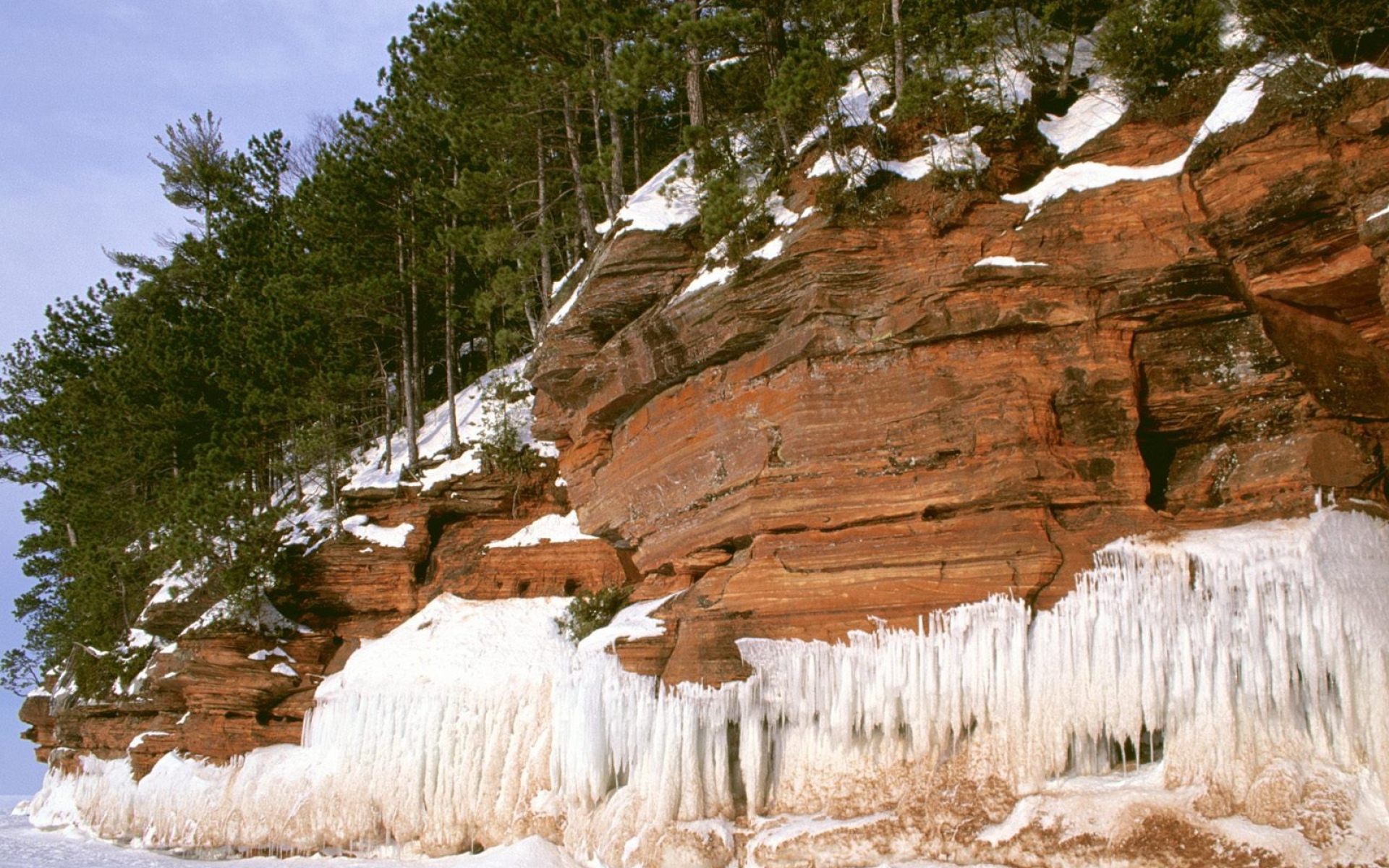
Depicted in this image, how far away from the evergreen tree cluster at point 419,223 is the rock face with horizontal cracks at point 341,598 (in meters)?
1.65

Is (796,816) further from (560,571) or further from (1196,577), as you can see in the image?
(560,571)

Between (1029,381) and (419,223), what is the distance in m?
22.4

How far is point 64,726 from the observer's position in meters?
31.2

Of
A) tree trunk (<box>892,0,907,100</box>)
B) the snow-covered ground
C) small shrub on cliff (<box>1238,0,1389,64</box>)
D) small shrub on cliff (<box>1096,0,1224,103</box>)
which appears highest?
tree trunk (<box>892,0,907,100</box>)

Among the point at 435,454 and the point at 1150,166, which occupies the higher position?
the point at 1150,166

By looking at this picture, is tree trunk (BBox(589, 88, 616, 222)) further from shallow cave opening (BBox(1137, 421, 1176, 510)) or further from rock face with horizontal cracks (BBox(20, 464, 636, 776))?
shallow cave opening (BBox(1137, 421, 1176, 510))

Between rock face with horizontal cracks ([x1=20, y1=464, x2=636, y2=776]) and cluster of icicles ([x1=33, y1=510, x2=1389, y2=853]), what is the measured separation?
91 cm

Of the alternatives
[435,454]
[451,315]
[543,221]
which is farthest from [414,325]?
[543,221]

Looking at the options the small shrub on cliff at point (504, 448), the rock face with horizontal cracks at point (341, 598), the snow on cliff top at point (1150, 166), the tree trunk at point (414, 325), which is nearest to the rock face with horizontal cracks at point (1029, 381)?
the snow on cliff top at point (1150, 166)

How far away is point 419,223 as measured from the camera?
3212cm

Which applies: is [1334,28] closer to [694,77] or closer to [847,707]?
[847,707]

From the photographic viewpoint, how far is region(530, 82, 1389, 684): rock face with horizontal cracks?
46.7 feet

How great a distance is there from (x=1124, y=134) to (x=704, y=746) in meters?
11.9

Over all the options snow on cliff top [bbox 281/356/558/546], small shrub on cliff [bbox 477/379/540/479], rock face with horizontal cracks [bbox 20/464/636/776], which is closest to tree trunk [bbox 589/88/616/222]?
snow on cliff top [bbox 281/356/558/546]
